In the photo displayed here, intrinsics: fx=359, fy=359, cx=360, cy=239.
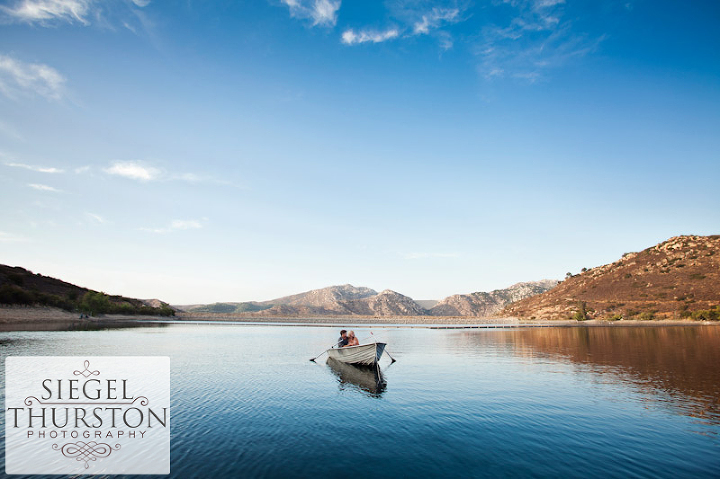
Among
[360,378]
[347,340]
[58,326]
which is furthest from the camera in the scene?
[58,326]

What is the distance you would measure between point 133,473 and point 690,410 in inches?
1113

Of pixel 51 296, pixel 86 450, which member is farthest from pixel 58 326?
pixel 86 450

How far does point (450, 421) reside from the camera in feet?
63.9

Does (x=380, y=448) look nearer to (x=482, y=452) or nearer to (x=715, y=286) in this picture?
(x=482, y=452)

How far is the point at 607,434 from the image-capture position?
17328mm

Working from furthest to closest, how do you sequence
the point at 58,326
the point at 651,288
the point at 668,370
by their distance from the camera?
the point at 651,288, the point at 58,326, the point at 668,370

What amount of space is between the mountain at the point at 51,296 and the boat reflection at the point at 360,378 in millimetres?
115962

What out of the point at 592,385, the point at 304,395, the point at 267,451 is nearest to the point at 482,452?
the point at 267,451

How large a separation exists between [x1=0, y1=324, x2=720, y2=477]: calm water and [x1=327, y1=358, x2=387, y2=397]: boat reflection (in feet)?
0.57

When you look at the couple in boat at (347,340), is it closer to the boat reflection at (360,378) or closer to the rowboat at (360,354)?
the rowboat at (360,354)

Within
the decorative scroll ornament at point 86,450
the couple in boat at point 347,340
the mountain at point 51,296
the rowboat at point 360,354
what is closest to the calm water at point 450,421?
the rowboat at point 360,354
